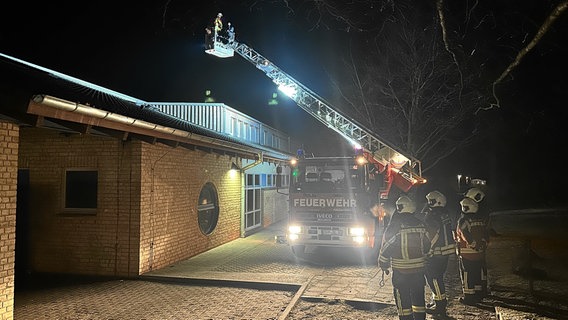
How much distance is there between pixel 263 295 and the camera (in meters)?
7.34

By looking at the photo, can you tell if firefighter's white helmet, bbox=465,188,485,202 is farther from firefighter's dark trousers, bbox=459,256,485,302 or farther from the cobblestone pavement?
the cobblestone pavement

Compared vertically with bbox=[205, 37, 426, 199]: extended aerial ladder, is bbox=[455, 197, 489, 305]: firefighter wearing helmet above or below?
below

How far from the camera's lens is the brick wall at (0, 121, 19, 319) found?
5.11 m

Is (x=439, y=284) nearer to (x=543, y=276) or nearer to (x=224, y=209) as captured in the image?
(x=543, y=276)

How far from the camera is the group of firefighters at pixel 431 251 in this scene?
5.24 metres

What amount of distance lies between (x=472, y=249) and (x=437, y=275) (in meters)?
1.06

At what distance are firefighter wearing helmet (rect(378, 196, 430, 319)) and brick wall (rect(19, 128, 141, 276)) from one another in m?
5.32

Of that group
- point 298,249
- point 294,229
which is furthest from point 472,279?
point 298,249

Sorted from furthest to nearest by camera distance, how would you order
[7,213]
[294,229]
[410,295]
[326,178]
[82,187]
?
[326,178], [294,229], [82,187], [410,295], [7,213]

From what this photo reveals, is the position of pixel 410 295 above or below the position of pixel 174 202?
below

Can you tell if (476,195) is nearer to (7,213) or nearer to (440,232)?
(440,232)

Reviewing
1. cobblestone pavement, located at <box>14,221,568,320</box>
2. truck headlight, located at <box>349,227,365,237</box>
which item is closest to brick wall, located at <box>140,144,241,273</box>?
cobblestone pavement, located at <box>14,221,568,320</box>

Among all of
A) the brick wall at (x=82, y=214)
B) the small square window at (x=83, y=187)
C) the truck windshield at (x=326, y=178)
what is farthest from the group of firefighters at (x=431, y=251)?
the small square window at (x=83, y=187)

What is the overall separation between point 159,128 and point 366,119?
56.8ft
